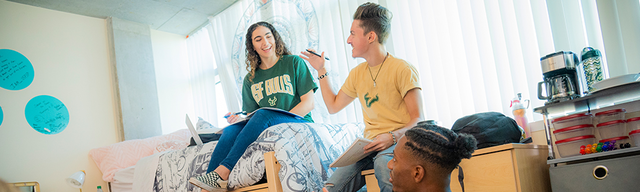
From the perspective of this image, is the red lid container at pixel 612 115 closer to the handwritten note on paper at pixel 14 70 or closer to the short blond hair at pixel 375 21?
the short blond hair at pixel 375 21

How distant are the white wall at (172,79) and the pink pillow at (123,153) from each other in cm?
75

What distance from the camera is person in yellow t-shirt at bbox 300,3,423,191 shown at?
4.79ft

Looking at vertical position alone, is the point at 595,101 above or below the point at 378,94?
below

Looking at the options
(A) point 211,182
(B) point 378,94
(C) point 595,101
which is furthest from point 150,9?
(C) point 595,101

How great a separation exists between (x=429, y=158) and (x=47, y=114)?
11.1ft

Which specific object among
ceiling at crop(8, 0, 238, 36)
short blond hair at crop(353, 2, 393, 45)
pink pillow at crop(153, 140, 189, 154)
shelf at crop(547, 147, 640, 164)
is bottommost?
shelf at crop(547, 147, 640, 164)

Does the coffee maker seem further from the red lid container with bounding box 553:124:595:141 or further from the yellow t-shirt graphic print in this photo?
the yellow t-shirt graphic print

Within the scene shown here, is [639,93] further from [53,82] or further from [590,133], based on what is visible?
[53,82]

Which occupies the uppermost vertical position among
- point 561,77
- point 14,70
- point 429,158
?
point 14,70

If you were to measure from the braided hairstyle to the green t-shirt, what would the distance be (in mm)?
1237

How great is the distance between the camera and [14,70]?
3166 mm

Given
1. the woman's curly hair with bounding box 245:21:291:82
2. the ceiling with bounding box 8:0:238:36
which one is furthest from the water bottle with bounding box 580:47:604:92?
the ceiling with bounding box 8:0:238:36

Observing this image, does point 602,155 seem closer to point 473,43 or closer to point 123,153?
point 473,43

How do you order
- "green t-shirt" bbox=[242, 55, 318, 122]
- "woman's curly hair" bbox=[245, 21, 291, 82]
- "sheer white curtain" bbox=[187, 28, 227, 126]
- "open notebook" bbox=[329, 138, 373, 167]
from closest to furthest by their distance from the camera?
1. "open notebook" bbox=[329, 138, 373, 167]
2. "green t-shirt" bbox=[242, 55, 318, 122]
3. "woman's curly hair" bbox=[245, 21, 291, 82]
4. "sheer white curtain" bbox=[187, 28, 227, 126]
